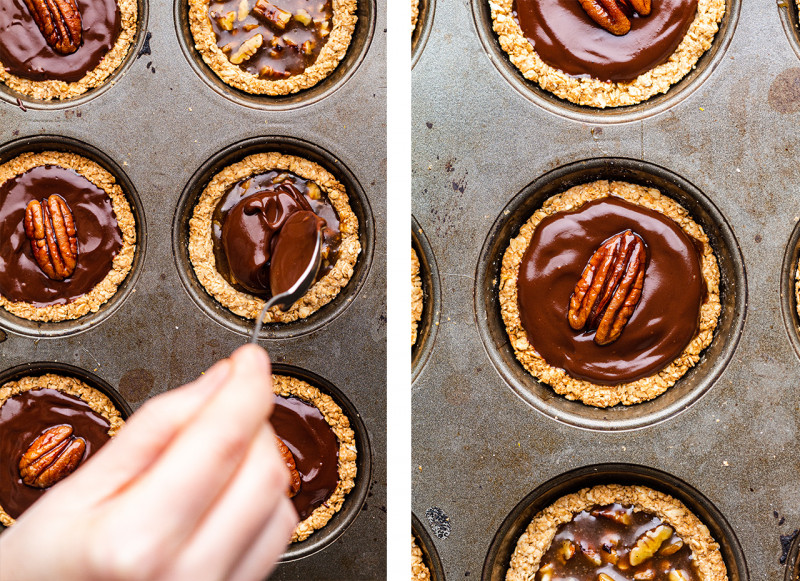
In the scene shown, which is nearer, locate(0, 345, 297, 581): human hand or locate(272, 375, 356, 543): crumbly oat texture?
locate(0, 345, 297, 581): human hand

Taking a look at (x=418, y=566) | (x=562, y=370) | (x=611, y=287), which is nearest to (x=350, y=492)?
(x=418, y=566)

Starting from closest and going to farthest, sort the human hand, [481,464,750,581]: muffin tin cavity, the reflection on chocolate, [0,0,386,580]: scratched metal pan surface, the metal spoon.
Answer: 1. the human hand
2. the metal spoon
3. the reflection on chocolate
4. [481,464,750,581]: muffin tin cavity
5. [0,0,386,580]: scratched metal pan surface

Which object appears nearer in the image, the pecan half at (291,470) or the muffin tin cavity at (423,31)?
the muffin tin cavity at (423,31)

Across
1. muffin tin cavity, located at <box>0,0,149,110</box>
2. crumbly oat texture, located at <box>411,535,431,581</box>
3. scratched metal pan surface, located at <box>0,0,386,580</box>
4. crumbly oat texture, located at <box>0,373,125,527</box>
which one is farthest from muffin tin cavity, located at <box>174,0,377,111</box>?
crumbly oat texture, located at <box>411,535,431,581</box>

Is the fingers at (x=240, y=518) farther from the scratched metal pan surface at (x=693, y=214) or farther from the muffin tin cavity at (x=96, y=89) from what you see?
the muffin tin cavity at (x=96, y=89)

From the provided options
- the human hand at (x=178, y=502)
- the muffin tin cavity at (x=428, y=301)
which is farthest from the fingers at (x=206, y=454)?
the muffin tin cavity at (x=428, y=301)

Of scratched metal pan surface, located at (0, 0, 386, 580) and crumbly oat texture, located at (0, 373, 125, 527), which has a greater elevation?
scratched metal pan surface, located at (0, 0, 386, 580)

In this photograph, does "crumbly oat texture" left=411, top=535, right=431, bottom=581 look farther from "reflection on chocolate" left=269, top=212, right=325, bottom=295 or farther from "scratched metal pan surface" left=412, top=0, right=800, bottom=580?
"reflection on chocolate" left=269, top=212, right=325, bottom=295
